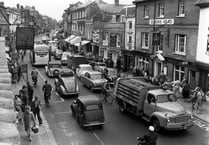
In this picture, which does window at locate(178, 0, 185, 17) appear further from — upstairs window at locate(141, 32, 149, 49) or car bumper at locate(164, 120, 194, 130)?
car bumper at locate(164, 120, 194, 130)

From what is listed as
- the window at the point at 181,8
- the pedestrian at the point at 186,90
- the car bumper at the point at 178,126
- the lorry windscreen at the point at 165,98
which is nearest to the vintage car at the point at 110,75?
the pedestrian at the point at 186,90

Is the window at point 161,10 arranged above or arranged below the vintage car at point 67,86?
above

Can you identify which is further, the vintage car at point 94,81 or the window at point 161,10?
the window at point 161,10

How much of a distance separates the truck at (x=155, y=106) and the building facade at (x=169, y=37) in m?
8.09

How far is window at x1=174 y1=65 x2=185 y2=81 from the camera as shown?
25.7m

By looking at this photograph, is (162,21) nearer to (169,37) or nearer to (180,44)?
(169,37)

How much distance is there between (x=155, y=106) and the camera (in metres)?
15.1

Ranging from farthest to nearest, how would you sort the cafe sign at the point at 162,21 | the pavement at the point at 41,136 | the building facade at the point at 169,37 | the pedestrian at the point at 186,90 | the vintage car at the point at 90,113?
the cafe sign at the point at 162,21
the building facade at the point at 169,37
the pedestrian at the point at 186,90
the vintage car at the point at 90,113
the pavement at the point at 41,136

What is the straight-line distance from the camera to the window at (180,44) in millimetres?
25286

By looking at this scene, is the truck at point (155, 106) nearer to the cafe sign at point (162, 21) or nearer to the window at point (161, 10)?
the cafe sign at point (162, 21)

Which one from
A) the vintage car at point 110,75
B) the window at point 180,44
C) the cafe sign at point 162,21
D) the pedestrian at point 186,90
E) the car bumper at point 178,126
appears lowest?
the car bumper at point 178,126

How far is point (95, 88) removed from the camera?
24.8 meters

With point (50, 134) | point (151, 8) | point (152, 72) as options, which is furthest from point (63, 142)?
point (151, 8)

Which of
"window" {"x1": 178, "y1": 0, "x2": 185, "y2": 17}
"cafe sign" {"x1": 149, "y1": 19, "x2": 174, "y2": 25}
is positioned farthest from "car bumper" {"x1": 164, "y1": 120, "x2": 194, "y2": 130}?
"cafe sign" {"x1": 149, "y1": 19, "x2": 174, "y2": 25}
